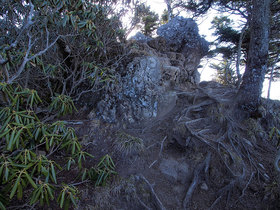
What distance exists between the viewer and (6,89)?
1.90 m

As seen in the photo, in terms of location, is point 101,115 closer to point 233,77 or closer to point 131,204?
point 131,204

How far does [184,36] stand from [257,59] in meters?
4.10

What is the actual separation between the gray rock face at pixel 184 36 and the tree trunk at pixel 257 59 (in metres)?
3.38

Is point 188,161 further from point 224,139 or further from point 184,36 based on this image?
point 184,36

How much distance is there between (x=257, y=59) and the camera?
14.4ft

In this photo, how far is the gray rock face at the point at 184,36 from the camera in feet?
25.6

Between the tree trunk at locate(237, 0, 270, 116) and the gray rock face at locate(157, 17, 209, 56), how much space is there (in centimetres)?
338

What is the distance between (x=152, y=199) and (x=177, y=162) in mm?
1022

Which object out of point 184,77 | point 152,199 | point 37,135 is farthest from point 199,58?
point 37,135

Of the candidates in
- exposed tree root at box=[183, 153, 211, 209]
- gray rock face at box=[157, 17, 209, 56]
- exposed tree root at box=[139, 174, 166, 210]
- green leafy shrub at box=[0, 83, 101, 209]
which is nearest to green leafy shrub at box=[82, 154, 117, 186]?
green leafy shrub at box=[0, 83, 101, 209]

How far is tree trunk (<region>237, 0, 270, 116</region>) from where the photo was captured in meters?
4.36

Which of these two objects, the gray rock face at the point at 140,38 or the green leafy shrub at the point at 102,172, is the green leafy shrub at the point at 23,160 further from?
the gray rock face at the point at 140,38

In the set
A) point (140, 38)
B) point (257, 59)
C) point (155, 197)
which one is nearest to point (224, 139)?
point (155, 197)

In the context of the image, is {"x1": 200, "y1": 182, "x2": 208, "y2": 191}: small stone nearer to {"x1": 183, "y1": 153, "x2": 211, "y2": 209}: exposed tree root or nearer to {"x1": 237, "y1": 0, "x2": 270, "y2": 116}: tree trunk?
{"x1": 183, "y1": 153, "x2": 211, "y2": 209}: exposed tree root
